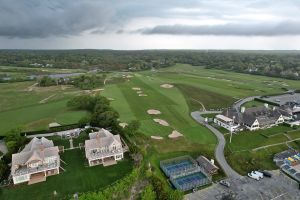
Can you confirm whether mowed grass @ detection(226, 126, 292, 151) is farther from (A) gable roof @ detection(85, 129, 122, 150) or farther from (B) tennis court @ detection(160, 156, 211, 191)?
(A) gable roof @ detection(85, 129, 122, 150)

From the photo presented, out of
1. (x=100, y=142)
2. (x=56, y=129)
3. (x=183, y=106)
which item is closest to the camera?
(x=100, y=142)

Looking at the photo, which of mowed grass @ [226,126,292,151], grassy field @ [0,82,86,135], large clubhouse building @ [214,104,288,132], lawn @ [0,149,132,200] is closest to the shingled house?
large clubhouse building @ [214,104,288,132]

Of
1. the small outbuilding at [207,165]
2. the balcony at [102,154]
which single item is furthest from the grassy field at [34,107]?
the small outbuilding at [207,165]

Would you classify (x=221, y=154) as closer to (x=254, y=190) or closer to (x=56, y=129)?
(x=254, y=190)

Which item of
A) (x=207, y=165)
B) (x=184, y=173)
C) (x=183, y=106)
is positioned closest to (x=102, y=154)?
(x=184, y=173)

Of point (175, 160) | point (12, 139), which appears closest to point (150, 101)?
point (175, 160)

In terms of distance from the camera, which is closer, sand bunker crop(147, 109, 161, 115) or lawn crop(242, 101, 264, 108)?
sand bunker crop(147, 109, 161, 115)
